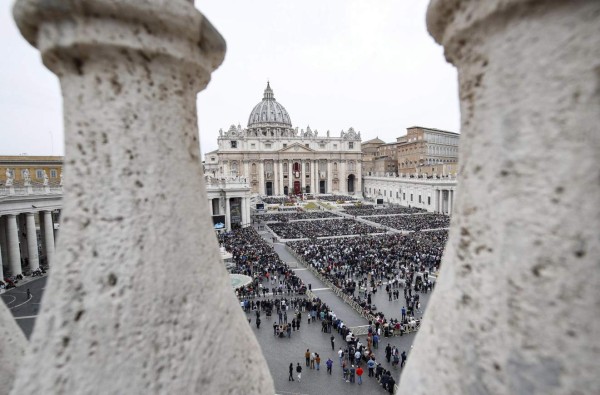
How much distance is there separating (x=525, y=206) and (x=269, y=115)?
95.2 metres

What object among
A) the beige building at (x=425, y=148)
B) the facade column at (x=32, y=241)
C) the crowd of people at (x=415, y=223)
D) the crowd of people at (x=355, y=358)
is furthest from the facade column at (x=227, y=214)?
the beige building at (x=425, y=148)

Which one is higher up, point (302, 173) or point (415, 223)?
point (302, 173)

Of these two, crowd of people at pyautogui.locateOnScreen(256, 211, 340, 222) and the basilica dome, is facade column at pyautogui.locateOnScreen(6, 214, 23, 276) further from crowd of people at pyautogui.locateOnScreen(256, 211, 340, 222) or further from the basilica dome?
the basilica dome

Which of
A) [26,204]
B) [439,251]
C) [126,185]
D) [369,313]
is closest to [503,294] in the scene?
[126,185]

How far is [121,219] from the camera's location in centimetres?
182

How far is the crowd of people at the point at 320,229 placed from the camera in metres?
30.6

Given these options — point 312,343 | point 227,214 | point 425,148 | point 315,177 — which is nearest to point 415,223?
point 227,214

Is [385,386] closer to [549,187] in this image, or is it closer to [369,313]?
[369,313]

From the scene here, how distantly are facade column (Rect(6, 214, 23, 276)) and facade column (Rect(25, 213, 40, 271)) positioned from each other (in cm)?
69

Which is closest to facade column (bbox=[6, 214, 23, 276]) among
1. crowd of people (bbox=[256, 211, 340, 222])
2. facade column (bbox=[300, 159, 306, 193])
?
crowd of people (bbox=[256, 211, 340, 222])

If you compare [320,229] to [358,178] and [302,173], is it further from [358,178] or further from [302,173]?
[358,178]

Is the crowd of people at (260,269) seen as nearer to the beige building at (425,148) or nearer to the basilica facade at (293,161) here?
the beige building at (425,148)

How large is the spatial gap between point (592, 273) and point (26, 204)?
26.8 meters

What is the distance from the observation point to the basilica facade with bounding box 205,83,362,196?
2899 inches
